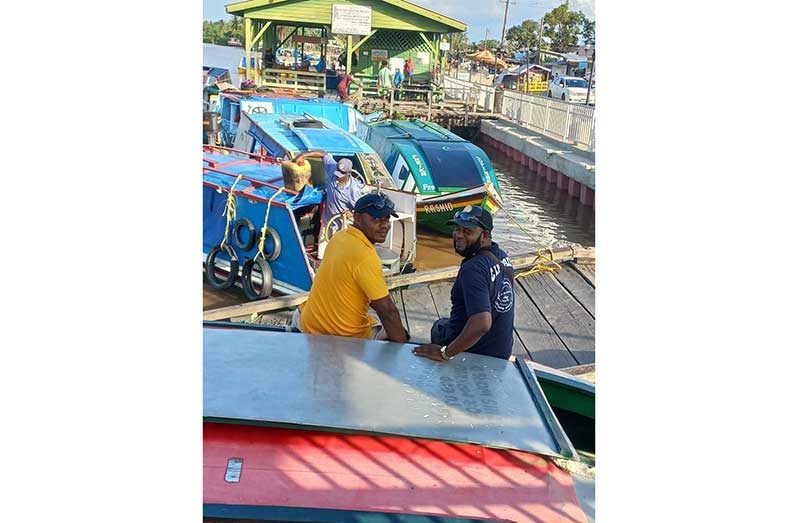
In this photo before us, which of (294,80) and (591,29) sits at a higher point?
(591,29)

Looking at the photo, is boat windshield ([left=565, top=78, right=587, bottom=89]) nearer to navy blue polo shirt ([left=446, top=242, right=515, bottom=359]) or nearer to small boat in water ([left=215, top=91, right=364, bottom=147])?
small boat in water ([left=215, top=91, right=364, bottom=147])

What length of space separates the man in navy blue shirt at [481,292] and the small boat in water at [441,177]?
908 cm

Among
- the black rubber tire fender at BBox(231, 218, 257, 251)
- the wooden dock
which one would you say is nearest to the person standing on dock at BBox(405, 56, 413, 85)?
the black rubber tire fender at BBox(231, 218, 257, 251)

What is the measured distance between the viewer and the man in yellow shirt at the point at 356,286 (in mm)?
3484

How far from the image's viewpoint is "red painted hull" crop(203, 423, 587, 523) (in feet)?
7.66

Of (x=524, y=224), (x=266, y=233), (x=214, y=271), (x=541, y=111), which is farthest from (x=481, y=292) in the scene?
(x=541, y=111)

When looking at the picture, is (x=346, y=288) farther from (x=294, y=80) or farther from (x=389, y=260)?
(x=294, y=80)

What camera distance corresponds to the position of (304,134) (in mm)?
12062

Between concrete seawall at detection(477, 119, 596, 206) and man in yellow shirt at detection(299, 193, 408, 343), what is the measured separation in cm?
1330

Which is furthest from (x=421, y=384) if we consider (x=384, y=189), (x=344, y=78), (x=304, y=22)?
(x=304, y=22)

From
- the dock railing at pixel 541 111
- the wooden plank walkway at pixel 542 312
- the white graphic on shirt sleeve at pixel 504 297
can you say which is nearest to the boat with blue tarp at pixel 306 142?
the wooden plank walkway at pixel 542 312

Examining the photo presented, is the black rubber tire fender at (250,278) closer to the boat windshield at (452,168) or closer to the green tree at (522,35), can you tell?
the boat windshield at (452,168)

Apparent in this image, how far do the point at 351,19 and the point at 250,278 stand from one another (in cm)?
1681
